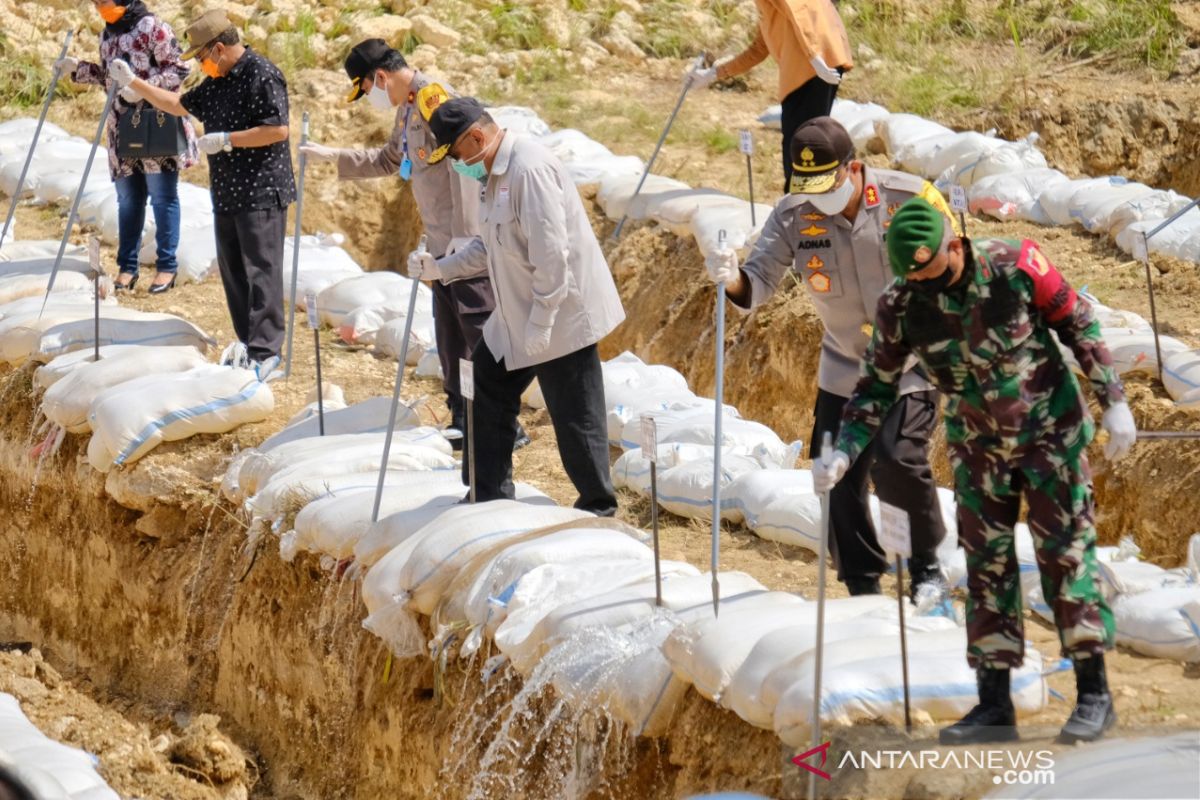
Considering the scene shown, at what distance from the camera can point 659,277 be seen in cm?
866

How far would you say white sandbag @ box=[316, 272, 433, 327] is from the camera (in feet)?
26.8

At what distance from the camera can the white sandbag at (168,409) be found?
6.29 m

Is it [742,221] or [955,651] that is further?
[742,221]

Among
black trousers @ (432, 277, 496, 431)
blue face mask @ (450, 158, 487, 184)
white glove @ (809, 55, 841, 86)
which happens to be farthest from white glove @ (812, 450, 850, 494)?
white glove @ (809, 55, 841, 86)

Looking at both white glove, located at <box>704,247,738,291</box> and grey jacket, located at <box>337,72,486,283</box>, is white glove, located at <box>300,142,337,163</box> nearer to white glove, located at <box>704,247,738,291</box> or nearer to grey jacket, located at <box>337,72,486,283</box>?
grey jacket, located at <box>337,72,486,283</box>

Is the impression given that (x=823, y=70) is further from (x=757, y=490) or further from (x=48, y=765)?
(x=48, y=765)

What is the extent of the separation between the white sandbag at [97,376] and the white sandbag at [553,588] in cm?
262

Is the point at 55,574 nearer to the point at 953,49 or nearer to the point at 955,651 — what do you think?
the point at 955,651

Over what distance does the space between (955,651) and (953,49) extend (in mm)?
9017

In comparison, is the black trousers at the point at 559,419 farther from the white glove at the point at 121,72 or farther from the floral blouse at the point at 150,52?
the floral blouse at the point at 150,52

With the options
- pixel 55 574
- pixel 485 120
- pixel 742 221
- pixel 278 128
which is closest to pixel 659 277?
pixel 742 221

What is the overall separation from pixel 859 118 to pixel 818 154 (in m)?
6.29

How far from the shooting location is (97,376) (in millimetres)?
6629

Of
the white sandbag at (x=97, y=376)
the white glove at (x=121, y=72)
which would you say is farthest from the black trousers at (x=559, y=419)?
the white glove at (x=121, y=72)
